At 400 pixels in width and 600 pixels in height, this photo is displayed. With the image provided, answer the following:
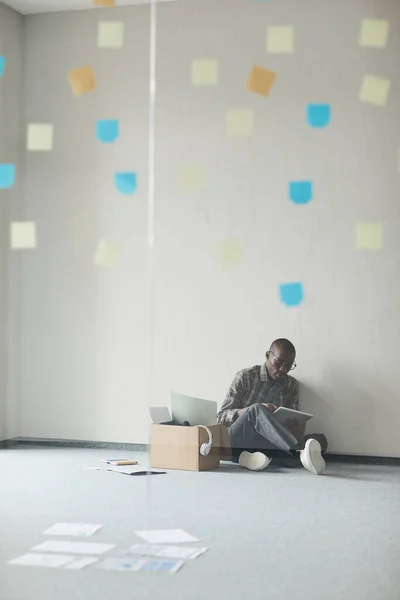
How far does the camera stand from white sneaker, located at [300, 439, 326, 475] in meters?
3.37

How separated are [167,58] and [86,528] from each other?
2.02 meters

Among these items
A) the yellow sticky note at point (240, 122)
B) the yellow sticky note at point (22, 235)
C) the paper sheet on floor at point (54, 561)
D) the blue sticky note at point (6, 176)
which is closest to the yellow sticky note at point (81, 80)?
the blue sticky note at point (6, 176)

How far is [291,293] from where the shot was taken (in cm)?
366

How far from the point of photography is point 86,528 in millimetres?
2381

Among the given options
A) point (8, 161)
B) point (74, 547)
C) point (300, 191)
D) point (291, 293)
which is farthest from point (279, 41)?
point (74, 547)

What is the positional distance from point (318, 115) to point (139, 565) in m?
2.09

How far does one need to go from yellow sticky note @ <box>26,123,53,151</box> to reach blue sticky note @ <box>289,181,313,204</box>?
123cm

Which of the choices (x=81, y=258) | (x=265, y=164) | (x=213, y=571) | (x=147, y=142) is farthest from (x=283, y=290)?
(x=213, y=571)

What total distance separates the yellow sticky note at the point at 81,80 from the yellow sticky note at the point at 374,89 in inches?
41.4

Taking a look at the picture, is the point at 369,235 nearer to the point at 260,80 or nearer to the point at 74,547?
the point at 260,80

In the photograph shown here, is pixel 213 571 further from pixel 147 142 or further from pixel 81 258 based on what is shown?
pixel 147 142

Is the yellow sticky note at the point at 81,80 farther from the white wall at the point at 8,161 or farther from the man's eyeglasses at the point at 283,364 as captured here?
the man's eyeglasses at the point at 283,364

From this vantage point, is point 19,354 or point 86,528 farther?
point 19,354

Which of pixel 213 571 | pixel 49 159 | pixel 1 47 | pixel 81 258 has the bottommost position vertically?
pixel 213 571
